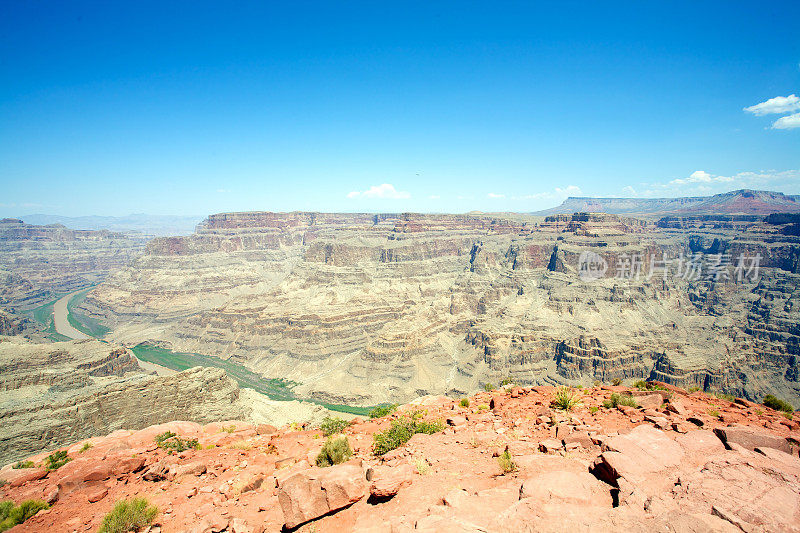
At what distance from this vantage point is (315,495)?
8.18m

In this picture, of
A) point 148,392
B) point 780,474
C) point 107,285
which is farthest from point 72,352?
point 107,285

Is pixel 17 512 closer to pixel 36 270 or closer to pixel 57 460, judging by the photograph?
pixel 57 460

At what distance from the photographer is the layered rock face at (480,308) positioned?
7088 cm

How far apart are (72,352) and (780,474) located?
7628cm

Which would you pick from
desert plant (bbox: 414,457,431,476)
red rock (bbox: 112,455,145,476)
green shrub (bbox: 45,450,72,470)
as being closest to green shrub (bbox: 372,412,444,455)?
desert plant (bbox: 414,457,431,476)

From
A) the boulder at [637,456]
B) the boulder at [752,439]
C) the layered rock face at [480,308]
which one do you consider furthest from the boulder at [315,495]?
the layered rock face at [480,308]

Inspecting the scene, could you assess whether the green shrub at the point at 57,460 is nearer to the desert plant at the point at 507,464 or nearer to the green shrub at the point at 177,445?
the green shrub at the point at 177,445

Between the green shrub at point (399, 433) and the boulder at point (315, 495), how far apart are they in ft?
9.90

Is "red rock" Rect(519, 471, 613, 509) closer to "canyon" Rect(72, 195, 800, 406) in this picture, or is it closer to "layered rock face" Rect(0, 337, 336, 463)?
"layered rock face" Rect(0, 337, 336, 463)

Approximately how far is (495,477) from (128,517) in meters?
10.0

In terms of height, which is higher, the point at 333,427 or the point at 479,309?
the point at 333,427

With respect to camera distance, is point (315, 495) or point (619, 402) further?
point (619, 402)

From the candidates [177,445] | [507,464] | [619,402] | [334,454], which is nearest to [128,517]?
[334,454]

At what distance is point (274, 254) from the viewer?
182375 millimetres
